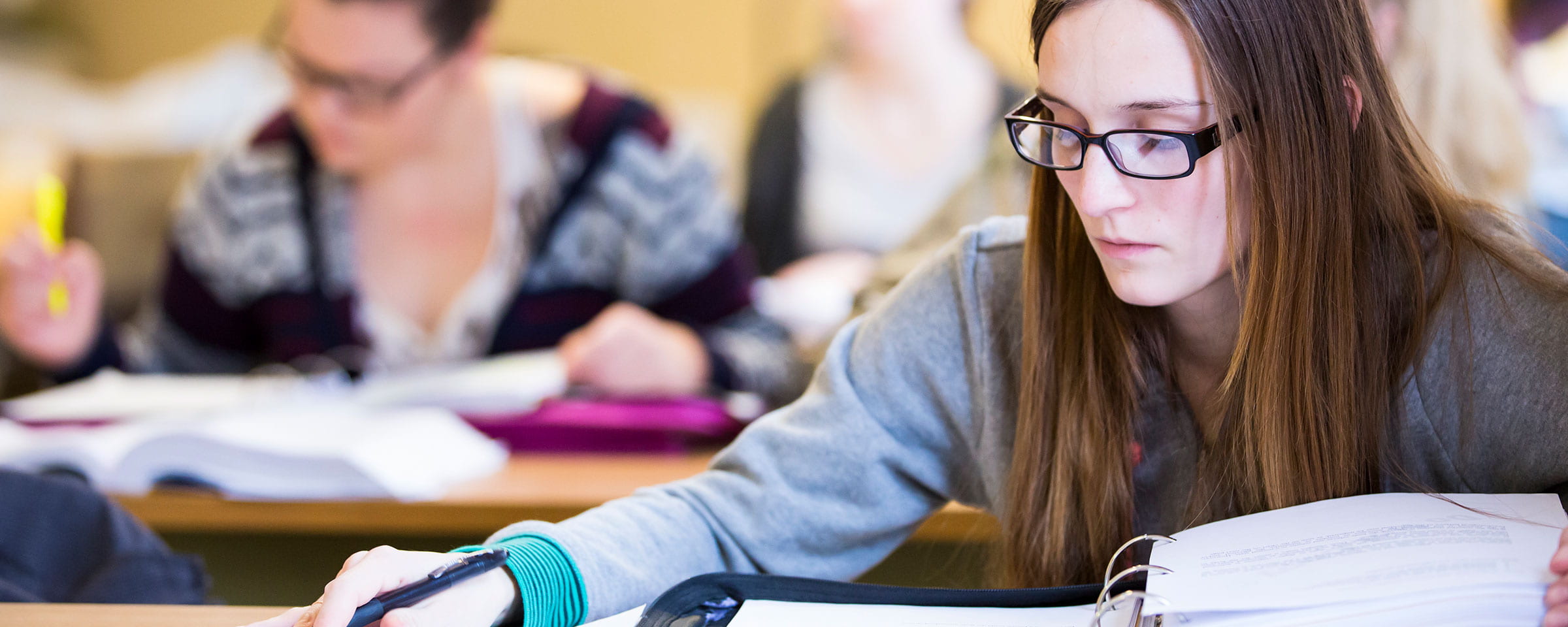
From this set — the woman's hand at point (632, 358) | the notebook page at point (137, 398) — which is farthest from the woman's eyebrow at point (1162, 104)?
the notebook page at point (137, 398)

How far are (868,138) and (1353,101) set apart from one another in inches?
76.4

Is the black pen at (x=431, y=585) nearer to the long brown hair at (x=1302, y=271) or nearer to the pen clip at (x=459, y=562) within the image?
the pen clip at (x=459, y=562)

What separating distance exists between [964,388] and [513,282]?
139cm

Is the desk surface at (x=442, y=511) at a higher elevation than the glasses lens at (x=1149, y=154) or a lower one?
lower

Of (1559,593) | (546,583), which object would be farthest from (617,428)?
(1559,593)

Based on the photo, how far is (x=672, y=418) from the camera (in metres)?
1.32

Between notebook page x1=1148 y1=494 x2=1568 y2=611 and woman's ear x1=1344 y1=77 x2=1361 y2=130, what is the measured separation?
0.73 feet

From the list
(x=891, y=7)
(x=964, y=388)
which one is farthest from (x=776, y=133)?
(x=964, y=388)

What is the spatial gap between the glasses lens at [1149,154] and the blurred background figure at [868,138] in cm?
186

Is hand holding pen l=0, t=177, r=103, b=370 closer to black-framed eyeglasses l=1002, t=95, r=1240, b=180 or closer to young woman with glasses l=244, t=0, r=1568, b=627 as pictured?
young woman with glasses l=244, t=0, r=1568, b=627

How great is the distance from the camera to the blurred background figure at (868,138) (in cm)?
259

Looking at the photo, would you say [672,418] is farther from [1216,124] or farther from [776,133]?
[776,133]

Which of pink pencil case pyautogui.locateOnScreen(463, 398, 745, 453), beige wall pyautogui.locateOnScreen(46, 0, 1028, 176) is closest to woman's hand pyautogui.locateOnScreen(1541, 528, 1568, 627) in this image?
pink pencil case pyautogui.locateOnScreen(463, 398, 745, 453)

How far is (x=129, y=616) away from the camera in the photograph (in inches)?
27.3
